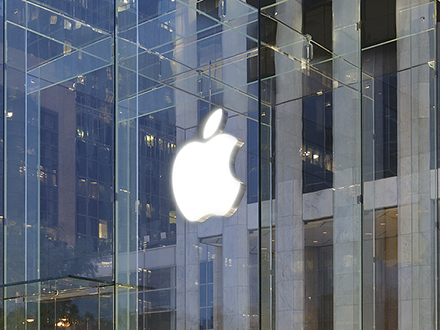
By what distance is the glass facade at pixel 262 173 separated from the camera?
4559 mm

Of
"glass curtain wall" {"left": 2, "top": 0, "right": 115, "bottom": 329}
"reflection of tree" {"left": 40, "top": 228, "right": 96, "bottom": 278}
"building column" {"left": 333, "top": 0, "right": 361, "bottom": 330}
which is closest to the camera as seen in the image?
"building column" {"left": 333, "top": 0, "right": 361, "bottom": 330}

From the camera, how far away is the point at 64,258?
277 inches

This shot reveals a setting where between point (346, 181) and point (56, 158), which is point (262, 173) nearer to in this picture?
point (346, 181)

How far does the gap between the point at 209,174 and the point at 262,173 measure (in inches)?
25.1

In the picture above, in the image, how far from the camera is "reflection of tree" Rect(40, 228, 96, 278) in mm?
6332

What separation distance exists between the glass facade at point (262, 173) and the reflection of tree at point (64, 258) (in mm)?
39

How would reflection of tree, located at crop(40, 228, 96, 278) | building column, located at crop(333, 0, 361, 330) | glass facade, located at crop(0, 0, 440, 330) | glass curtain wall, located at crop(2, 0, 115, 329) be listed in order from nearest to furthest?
glass facade, located at crop(0, 0, 440, 330) → building column, located at crop(333, 0, 361, 330) → glass curtain wall, located at crop(2, 0, 115, 329) → reflection of tree, located at crop(40, 228, 96, 278)

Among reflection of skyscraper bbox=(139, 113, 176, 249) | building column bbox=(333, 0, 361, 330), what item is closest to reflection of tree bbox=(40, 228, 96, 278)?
reflection of skyscraper bbox=(139, 113, 176, 249)

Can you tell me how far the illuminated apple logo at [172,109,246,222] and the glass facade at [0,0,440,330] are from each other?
22 mm

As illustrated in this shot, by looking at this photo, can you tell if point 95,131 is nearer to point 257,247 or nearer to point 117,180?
point 117,180

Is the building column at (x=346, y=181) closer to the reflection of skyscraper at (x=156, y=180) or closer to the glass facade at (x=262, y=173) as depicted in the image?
the glass facade at (x=262, y=173)

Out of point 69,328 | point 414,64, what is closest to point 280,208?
point 414,64

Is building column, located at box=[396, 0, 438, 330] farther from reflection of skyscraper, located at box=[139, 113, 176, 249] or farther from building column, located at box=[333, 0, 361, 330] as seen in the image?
reflection of skyscraper, located at box=[139, 113, 176, 249]

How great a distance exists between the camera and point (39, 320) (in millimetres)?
6602
